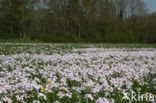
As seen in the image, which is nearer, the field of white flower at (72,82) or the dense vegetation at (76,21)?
the field of white flower at (72,82)

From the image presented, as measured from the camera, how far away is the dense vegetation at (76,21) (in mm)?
34969

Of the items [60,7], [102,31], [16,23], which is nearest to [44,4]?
[60,7]

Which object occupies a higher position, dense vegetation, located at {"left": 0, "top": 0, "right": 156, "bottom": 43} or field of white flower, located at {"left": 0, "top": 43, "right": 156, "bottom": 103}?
dense vegetation, located at {"left": 0, "top": 0, "right": 156, "bottom": 43}

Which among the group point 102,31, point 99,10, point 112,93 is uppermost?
point 99,10

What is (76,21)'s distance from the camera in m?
40.1

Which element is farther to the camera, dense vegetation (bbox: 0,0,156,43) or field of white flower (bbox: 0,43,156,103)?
dense vegetation (bbox: 0,0,156,43)

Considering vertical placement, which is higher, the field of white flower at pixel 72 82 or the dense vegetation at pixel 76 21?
the dense vegetation at pixel 76 21

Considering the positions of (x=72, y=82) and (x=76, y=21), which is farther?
(x=76, y=21)

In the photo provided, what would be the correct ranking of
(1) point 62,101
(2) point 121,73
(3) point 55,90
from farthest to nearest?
(2) point 121,73, (3) point 55,90, (1) point 62,101

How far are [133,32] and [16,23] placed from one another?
28.6 m

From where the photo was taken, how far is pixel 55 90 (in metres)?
3.14

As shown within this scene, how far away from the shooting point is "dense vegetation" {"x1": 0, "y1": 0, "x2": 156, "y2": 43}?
115ft

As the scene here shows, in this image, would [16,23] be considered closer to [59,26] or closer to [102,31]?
[59,26]

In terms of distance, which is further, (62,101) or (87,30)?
(87,30)
